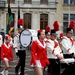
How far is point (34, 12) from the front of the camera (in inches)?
1991

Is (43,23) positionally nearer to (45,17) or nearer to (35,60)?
(45,17)

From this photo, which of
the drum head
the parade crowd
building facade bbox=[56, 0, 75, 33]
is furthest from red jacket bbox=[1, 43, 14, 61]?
building facade bbox=[56, 0, 75, 33]

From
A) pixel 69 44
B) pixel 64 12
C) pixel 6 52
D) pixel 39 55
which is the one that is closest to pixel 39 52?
pixel 39 55

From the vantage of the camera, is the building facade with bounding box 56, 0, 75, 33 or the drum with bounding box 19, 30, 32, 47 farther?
the building facade with bounding box 56, 0, 75, 33

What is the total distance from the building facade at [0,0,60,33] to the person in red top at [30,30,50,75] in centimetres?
4087

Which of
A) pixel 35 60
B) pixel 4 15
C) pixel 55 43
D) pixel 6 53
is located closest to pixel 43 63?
pixel 35 60

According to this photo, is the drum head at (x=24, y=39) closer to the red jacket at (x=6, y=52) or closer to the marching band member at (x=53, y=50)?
the red jacket at (x=6, y=52)

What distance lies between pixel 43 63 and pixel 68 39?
1.64m

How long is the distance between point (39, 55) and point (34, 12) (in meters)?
41.6

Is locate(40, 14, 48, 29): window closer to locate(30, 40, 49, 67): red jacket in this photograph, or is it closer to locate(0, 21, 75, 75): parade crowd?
locate(0, 21, 75, 75): parade crowd

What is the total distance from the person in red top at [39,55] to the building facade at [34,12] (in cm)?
4087

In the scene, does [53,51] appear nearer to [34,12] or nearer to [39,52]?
[39,52]

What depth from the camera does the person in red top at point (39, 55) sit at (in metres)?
9.10

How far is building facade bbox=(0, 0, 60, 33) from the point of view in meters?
50.2
